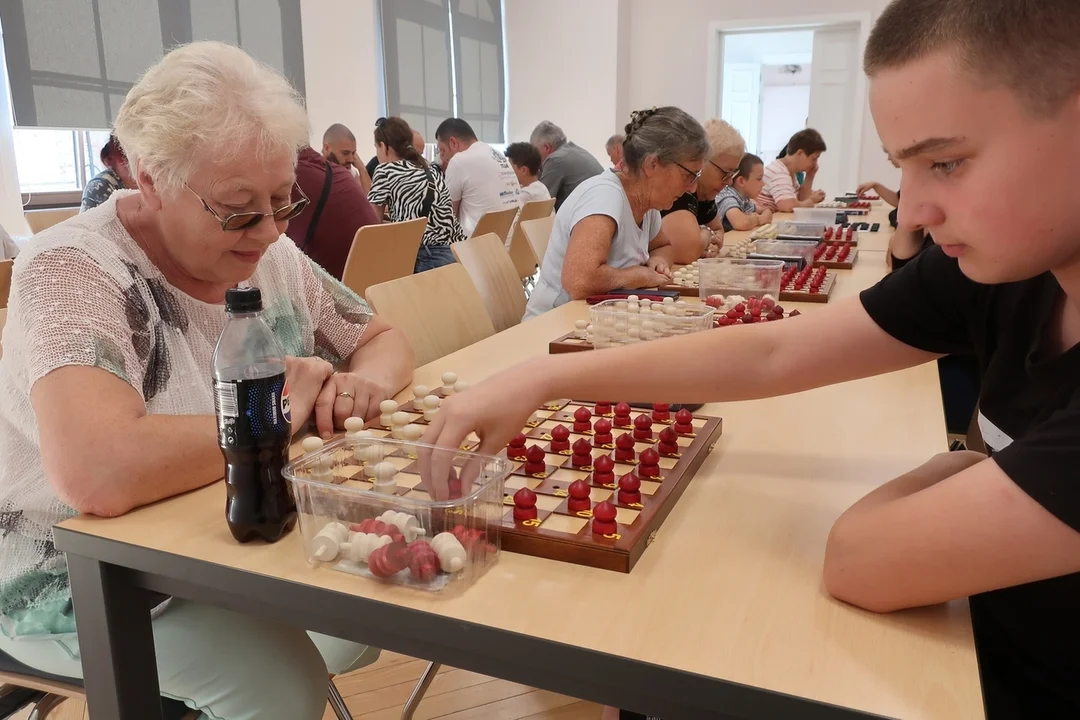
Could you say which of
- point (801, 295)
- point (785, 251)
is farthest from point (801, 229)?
point (801, 295)

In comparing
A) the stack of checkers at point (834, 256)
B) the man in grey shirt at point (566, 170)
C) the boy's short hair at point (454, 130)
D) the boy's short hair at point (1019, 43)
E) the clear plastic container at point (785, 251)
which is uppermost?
the boy's short hair at point (454, 130)

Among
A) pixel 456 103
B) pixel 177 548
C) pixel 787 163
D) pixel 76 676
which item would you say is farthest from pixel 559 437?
pixel 456 103

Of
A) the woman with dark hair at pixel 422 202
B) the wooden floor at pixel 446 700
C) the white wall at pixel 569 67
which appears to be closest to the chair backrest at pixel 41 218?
the woman with dark hair at pixel 422 202

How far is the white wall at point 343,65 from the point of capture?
5871 millimetres

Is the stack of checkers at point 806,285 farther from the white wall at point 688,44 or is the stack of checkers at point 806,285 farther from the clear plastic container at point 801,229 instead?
the white wall at point 688,44

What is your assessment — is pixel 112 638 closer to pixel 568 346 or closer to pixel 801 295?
pixel 568 346

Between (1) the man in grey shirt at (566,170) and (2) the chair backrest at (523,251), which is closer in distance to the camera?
(2) the chair backrest at (523,251)

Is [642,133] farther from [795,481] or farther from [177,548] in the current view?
[177,548]

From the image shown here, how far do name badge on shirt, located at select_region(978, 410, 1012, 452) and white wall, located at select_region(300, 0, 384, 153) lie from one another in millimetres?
5513

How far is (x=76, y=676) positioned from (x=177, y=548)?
0.38 m

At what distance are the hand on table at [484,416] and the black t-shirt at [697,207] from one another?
8.96 feet

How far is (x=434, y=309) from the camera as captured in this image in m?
1.95

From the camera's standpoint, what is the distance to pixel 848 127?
8.29 m

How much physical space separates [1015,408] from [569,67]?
27.7ft
